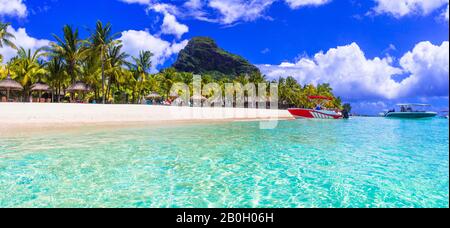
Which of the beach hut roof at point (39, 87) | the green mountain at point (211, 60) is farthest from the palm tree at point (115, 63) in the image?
the green mountain at point (211, 60)

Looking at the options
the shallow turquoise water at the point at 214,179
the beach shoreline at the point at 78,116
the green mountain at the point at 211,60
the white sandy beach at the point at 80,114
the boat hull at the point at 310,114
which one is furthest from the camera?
the green mountain at the point at 211,60

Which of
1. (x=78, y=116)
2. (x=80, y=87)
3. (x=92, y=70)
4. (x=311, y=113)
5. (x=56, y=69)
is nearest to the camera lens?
(x=78, y=116)

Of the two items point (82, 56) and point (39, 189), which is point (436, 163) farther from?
point (82, 56)

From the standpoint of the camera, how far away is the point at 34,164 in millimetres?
6438

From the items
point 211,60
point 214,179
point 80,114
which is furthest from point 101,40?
point 211,60

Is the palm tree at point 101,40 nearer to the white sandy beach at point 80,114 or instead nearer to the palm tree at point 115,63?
the palm tree at point 115,63

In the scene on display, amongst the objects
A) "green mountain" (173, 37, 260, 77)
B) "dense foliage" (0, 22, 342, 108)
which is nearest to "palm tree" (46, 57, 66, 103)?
"dense foliage" (0, 22, 342, 108)

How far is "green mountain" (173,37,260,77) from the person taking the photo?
12606cm

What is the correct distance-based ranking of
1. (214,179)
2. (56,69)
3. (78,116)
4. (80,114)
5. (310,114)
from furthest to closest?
(310,114) < (56,69) < (80,114) < (78,116) < (214,179)

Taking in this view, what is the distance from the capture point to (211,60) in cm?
13062

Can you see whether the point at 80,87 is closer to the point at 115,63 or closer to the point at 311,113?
the point at 115,63

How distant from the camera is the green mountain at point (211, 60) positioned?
4963 inches
